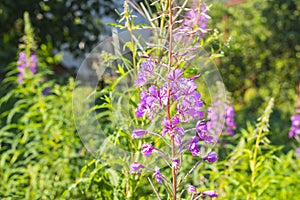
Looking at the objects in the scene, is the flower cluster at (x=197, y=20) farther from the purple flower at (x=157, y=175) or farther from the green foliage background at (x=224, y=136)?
the purple flower at (x=157, y=175)

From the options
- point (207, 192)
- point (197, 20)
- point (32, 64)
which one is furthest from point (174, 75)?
point (32, 64)

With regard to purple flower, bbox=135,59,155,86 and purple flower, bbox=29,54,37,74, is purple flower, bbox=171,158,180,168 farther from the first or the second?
purple flower, bbox=29,54,37,74

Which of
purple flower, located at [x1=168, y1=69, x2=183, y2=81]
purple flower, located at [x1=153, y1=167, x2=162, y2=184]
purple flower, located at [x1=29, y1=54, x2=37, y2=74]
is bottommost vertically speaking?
purple flower, located at [x1=153, y1=167, x2=162, y2=184]

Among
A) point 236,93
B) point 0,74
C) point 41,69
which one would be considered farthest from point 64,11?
point 236,93

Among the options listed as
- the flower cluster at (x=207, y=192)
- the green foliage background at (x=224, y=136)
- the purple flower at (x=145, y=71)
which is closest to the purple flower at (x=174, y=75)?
the purple flower at (x=145, y=71)

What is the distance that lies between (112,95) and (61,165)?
1.04m

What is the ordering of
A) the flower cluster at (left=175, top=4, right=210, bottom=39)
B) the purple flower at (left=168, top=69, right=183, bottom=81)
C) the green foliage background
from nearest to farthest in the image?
the purple flower at (left=168, top=69, right=183, bottom=81), the flower cluster at (left=175, top=4, right=210, bottom=39), the green foliage background

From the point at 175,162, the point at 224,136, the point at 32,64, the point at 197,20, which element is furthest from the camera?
the point at 224,136

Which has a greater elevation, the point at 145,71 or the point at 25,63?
the point at 25,63

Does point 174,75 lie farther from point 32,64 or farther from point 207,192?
point 32,64

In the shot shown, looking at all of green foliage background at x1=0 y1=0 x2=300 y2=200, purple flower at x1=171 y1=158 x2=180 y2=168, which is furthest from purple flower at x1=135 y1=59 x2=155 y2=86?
green foliage background at x1=0 y1=0 x2=300 y2=200

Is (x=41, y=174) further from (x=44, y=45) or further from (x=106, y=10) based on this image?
(x=106, y=10)

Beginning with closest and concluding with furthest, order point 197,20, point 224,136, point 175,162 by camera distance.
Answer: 1. point 175,162
2. point 197,20
3. point 224,136

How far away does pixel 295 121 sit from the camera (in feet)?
12.1
